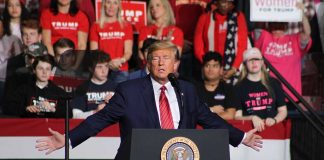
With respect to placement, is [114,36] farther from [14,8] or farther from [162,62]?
[162,62]

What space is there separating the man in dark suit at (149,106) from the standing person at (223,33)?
392 centimetres

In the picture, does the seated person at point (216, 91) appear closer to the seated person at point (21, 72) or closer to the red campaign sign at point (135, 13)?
the red campaign sign at point (135, 13)

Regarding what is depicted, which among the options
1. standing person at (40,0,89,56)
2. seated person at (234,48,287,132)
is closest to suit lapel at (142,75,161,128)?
seated person at (234,48,287,132)

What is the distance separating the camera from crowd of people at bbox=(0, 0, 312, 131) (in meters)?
9.48

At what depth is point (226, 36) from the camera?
33.8ft

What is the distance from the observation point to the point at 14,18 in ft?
33.3

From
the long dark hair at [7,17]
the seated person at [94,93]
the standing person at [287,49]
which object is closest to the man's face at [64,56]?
the seated person at [94,93]

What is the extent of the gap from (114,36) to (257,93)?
1793mm

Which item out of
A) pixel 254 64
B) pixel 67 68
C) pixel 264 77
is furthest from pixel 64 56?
pixel 264 77

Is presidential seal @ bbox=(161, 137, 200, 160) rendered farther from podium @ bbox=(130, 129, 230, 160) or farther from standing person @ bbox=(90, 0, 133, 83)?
standing person @ bbox=(90, 0, 133, 83)

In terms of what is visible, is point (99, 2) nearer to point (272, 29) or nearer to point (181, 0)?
point (181, 0)

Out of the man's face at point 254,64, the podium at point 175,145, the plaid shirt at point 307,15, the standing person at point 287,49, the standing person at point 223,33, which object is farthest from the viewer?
the plaid shirt at point 307,15

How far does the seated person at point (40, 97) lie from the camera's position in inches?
369

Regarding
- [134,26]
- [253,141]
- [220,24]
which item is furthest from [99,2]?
[253,141]
